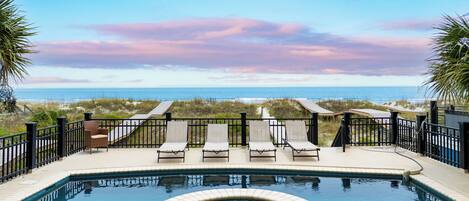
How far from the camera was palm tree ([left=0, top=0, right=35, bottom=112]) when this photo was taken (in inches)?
254

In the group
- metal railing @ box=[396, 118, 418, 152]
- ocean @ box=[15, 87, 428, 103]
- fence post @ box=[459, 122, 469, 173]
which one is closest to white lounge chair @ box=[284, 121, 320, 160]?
metal railing @ box=[396, 118, 418, 152]

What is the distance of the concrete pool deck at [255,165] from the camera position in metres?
6.70

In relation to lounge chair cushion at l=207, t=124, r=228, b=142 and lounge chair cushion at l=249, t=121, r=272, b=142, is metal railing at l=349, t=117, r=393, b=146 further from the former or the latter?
lounge chair cushion at l=207, t=124, r=228, b=142

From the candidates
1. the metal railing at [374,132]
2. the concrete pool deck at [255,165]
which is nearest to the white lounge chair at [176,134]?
the concrete pool deck at [255,165]

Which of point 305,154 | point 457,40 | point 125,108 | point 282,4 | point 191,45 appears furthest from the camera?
point 191,45

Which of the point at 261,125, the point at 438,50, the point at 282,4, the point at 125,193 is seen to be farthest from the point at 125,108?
the point at 438,50

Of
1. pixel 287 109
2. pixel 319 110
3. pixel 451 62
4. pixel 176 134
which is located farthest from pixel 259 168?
pixel 287 109

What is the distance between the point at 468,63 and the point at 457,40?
0.80m

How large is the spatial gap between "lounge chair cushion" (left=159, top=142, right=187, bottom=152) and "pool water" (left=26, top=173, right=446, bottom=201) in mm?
857

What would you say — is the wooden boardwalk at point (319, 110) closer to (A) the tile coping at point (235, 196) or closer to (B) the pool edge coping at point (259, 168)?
(B) the pool edge coping at point (259, 168)

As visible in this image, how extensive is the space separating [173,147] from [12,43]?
4285 millimetres

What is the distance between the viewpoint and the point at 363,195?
663 centimetres

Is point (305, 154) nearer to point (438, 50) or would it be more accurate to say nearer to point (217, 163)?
point (217, 163)

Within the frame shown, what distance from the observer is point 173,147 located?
30.4 ft
